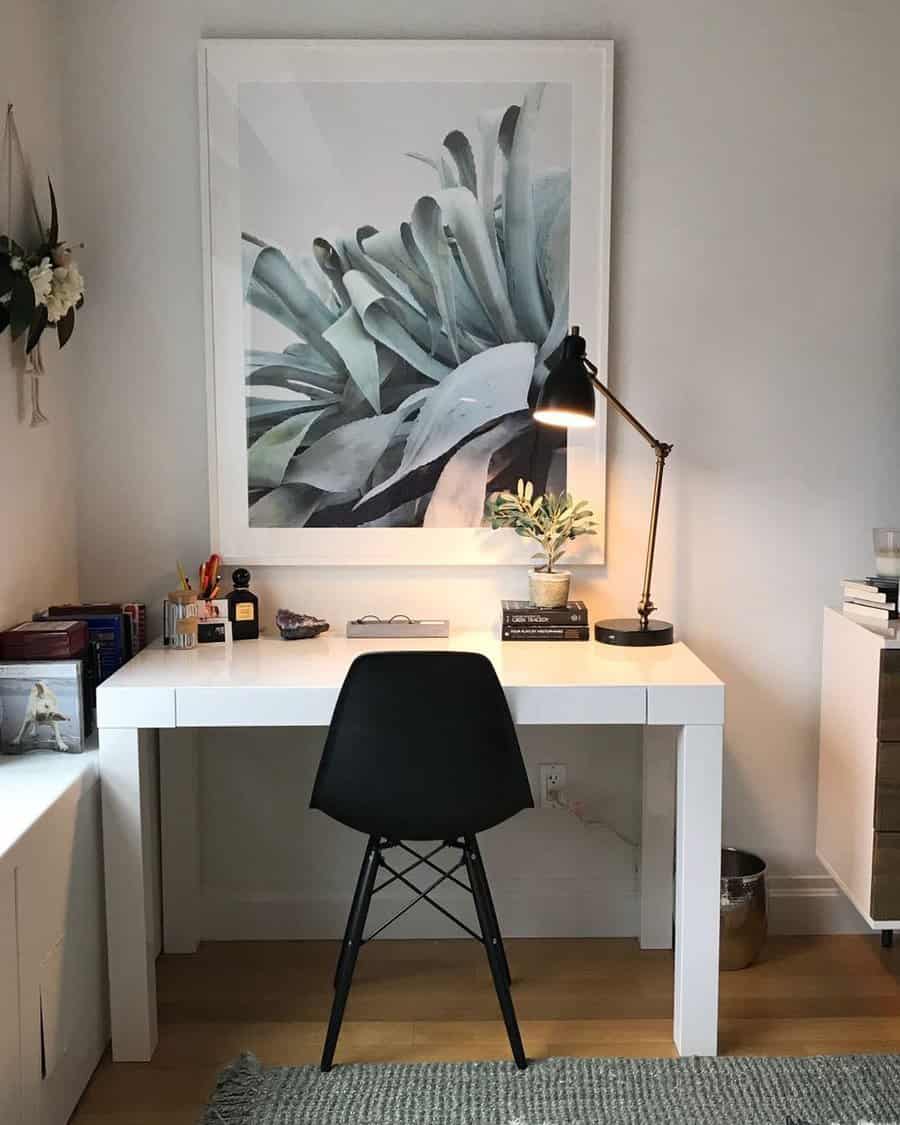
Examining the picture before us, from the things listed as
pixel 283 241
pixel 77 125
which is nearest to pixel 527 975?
pixel 283 241

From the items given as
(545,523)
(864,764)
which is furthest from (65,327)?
(864,764)

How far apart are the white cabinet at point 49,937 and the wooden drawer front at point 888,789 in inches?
66.0

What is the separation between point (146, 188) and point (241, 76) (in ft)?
1.14

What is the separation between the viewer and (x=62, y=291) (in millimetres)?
2457

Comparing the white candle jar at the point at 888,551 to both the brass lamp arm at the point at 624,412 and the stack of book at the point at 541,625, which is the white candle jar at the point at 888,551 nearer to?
the brass lamp arm at the point at 624,412

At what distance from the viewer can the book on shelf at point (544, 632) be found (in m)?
2.67

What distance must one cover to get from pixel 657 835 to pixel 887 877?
562 millimetres

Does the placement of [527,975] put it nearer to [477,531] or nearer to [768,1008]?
[768,1008]

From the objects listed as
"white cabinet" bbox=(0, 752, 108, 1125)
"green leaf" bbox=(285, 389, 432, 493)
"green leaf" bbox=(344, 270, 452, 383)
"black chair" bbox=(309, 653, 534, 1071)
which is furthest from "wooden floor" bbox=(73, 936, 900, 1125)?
"green leaf" bbox=(344, 270, 452, 383)

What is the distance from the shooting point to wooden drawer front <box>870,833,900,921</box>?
98.7 inches

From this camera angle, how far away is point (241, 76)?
2666 millimetres

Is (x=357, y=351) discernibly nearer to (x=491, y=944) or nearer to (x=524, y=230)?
(x=524, y=230)

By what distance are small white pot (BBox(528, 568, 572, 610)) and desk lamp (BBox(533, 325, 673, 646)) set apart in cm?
11

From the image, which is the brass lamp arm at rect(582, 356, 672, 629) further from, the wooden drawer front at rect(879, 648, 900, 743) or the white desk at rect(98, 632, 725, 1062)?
the wooden drawer front at rect(879, 648, 900, 743)
